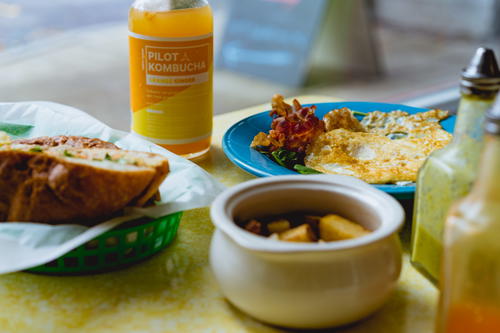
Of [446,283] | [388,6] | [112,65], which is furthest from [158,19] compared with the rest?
[388,6]

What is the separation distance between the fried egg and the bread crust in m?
0.40

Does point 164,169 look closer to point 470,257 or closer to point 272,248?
point 272,248

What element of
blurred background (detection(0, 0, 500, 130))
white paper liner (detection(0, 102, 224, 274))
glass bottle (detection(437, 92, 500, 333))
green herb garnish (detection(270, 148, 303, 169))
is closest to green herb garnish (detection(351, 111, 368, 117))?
green herb garnish (detection(270, 148, 303, 169))

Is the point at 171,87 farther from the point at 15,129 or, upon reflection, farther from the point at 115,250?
the point at 115,250

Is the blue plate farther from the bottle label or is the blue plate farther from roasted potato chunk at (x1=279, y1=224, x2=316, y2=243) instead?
A: roasted potato chunk at (x1=279, y1=224, x2=316, y2=243)

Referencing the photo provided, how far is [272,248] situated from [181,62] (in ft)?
1.83

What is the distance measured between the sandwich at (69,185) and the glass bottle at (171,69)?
306mm

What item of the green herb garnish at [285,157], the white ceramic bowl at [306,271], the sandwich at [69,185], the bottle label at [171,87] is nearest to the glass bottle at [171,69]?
the bottle label at [171,87]

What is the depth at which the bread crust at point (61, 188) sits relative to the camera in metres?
0.72

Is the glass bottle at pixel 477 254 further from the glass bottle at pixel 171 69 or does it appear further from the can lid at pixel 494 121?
the glass bottle at pixel 171 69

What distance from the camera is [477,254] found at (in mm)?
526

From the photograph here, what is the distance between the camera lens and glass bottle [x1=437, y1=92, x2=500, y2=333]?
51 centimetres

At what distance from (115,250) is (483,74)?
1.56ft

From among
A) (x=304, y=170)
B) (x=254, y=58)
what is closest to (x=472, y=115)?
(x=304, y=170)
